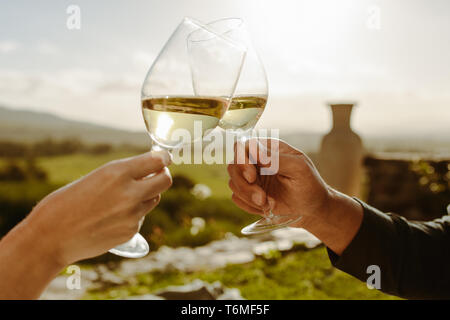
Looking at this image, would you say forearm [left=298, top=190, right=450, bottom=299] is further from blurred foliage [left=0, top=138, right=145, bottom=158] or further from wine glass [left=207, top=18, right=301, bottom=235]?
blurred foliage [left=0, top=138, right=145, bottom=158]

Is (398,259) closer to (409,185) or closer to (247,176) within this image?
(247,176)

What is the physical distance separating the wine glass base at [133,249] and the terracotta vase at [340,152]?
4592mm

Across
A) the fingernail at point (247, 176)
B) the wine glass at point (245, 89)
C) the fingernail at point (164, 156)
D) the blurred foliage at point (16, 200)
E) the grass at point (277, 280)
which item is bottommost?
the grass at point (277, 280)

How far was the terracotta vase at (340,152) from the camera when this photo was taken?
555 centimetres

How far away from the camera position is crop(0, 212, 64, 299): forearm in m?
0.94

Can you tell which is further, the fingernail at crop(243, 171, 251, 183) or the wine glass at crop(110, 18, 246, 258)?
the fingernail at crop(243, 171, 251, 183)

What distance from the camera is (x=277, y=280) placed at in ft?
14.3

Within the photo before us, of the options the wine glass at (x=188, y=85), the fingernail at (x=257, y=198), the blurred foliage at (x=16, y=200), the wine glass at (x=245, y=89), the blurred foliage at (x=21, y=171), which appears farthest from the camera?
the blurred foliage at (x=21, y=171)

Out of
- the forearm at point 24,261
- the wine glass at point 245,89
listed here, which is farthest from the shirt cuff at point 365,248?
the forearm at point 24,261

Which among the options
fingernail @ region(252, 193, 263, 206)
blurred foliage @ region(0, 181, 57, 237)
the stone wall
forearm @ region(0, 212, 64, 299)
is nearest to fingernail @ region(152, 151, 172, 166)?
forearm @ region(0, 212, 64, 299)

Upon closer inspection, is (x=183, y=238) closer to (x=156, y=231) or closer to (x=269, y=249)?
(x=156, y=231)

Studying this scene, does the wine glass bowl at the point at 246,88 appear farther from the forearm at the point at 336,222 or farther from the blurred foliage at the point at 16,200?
the blurred foliage at the point at 16,200

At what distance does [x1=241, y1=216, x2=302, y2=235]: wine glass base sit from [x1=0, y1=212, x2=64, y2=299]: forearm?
777 mm

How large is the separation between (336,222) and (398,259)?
0.88 feet
